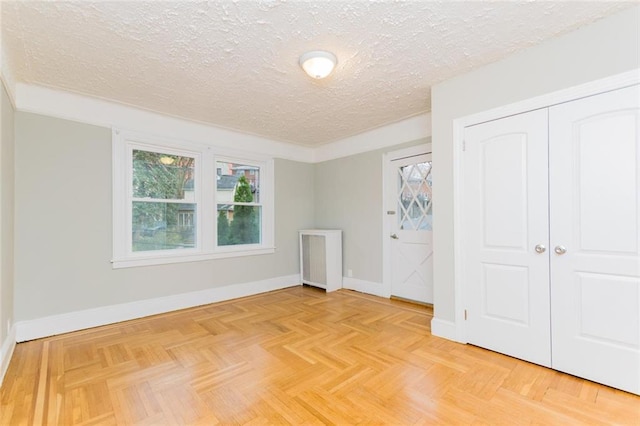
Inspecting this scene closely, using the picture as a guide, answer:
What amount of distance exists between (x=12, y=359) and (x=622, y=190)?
4.76m

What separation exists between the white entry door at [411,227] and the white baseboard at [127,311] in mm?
2022

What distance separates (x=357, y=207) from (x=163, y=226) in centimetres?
276

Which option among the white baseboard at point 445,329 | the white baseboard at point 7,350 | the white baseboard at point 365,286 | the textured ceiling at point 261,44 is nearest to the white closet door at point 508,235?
the white baseboard at point 445,329

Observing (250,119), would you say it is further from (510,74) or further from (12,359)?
(12,359)

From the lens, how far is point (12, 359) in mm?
2461

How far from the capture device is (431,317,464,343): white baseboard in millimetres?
2783

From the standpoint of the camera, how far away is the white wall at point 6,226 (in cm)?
227

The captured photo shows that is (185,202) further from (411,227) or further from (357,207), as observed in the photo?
(411,227)

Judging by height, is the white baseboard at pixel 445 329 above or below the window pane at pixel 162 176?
below

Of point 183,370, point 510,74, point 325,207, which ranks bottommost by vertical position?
point 183,370

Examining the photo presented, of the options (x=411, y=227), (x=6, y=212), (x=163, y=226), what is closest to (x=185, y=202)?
(x=163, y=226)

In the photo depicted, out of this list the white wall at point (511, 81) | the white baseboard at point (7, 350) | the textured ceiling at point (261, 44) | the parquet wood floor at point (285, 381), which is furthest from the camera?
the white baseboard at point (7, 350)

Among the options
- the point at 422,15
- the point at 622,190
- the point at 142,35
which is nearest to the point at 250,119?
the point at 142,35

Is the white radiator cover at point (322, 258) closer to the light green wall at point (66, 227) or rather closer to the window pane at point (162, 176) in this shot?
the window pane at point (162, 176)
